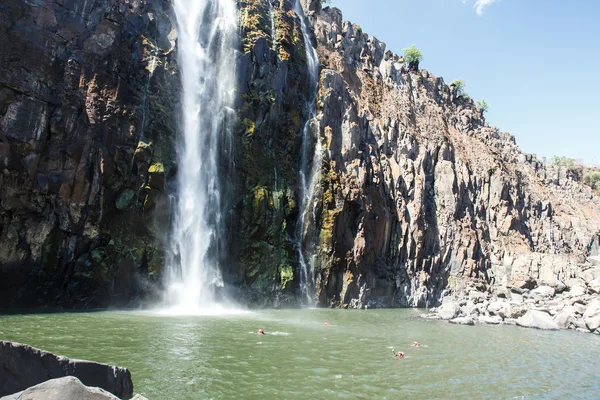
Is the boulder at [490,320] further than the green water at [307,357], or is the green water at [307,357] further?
the boulder at [490,320]

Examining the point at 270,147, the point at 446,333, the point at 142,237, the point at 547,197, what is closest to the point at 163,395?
the point at 446,333

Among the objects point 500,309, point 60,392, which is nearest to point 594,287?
point 500,309

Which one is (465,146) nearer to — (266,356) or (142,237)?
(142,237)

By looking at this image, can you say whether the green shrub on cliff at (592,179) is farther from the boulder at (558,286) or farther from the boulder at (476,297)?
the boulder at (476,297)

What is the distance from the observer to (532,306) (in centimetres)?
3541

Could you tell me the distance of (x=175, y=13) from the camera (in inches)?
1409

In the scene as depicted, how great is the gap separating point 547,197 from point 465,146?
16.4m

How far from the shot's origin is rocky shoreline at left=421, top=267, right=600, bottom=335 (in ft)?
94.6

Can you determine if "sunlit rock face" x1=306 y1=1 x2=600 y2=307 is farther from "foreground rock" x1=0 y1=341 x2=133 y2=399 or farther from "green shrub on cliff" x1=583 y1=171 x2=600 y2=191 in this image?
"foreground rock" x1=0 y1=341 x2=133 y2=399

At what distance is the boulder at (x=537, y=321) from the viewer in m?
28.4

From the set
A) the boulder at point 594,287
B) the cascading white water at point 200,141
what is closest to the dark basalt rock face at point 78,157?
the cascading white water at point 200,141

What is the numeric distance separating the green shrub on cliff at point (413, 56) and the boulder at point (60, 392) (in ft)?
203

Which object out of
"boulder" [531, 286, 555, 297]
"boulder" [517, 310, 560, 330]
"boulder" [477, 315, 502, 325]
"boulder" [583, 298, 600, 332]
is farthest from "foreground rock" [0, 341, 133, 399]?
"boulder" [531, 286, 555, 297]

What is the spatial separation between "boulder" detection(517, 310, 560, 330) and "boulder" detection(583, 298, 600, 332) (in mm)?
1866
